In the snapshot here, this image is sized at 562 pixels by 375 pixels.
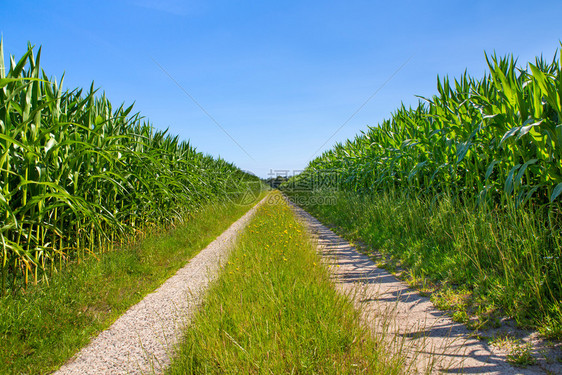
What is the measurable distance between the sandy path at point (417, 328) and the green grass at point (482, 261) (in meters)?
0.20

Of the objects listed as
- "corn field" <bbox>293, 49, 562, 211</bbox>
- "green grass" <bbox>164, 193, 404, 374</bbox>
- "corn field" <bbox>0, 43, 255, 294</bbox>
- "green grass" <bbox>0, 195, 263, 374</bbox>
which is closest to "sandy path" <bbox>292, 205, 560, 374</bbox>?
"green grass" <bbox>164, 193, 404, 374</bbox>

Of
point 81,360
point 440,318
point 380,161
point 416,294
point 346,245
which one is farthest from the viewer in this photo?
point 380,161

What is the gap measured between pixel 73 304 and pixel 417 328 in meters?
3.63

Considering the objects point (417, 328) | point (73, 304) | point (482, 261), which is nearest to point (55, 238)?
point (73, 304)

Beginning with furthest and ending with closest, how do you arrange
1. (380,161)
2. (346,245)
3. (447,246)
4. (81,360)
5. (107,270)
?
1. (380,161)
2. (346,245)
3. (447,246)
4. (107,270)
5. (81,360)

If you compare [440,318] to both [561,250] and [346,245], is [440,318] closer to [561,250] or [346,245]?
[561,250]

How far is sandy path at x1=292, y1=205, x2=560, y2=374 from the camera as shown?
2.22m

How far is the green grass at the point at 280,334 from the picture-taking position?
2.08 meters

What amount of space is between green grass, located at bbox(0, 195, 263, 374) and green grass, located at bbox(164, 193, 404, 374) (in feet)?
3.83

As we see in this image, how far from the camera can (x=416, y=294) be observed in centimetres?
369

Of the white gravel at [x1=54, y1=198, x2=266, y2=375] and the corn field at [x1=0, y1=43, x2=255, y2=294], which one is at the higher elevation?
the corn field at [x1=0, y1=43, x2=255, y2=294]

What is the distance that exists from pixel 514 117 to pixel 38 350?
5729 mm

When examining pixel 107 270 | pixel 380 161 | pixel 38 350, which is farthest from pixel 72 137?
pixel 380 161

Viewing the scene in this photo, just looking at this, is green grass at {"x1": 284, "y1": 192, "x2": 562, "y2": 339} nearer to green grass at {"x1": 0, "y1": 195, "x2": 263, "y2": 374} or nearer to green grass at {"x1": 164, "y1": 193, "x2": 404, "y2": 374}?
green grass at {"x1": 164, "y1": 193, "x2": 404, "y2": 374}
